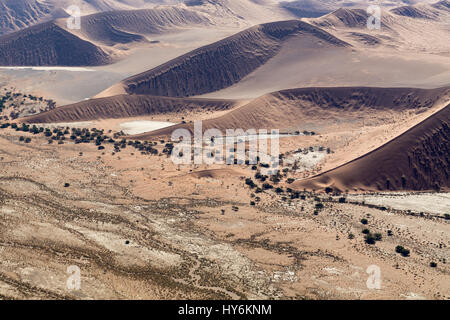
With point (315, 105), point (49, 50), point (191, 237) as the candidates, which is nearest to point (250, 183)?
point (191, 237)

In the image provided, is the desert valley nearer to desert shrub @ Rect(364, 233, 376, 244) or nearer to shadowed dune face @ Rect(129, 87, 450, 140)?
desert shrub @ Rect(364, 233, 376, 244)

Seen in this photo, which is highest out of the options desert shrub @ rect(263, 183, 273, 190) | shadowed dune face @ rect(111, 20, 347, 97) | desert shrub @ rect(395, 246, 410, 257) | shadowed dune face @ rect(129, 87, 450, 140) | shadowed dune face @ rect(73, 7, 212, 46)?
shadowed dune face @ rect(73, 7, 212, 46)

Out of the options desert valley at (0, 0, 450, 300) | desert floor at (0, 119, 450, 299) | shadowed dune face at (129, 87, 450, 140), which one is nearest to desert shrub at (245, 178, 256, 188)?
desert valley at (0, 0, 450, 300)

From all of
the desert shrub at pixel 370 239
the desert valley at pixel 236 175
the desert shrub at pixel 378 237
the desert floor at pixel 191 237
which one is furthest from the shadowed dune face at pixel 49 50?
the desert shrub at pixel 378 237

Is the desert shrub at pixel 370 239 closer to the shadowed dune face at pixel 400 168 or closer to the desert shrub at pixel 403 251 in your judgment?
the desert shrub at pixel 403 251

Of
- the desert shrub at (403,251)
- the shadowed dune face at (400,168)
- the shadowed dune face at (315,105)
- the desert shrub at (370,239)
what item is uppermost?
the shadowed dune face at (315,105)

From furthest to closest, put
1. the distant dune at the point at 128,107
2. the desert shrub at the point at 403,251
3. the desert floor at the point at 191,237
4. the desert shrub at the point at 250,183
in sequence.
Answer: the distant dune at the point at 128,107 → the desert shrub at the point at 250,183 → the desert shrub at the point at 403,251 → the desert floor at the point at 191,237

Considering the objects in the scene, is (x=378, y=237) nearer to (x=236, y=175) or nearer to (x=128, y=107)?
(x=236, y=175)

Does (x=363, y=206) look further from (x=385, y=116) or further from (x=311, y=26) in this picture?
(x=311, y=26)
